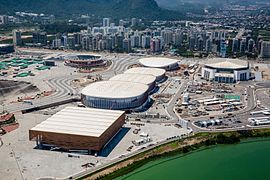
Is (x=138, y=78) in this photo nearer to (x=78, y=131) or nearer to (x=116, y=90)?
(x=116, y=90)

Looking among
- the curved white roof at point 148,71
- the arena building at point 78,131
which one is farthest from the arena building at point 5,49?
the arena building at point 78,131

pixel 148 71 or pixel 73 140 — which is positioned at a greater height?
pixel 148 71

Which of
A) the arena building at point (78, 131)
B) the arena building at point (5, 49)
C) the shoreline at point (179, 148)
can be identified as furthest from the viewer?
the arena building at point (5, 49)

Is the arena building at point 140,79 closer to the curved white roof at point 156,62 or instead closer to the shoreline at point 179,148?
the curved white roof at point 156,62

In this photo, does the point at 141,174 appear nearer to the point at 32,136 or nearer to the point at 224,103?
the point at 32,136

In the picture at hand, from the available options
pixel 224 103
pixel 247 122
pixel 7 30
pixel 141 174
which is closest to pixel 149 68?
pixel 224 103

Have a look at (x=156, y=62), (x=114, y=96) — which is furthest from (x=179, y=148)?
(x=156, y=62)

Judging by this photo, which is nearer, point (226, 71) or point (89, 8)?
point (226, 71)
